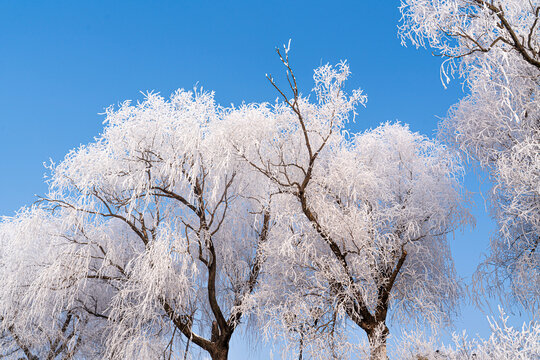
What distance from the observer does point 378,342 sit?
8531 millimetres

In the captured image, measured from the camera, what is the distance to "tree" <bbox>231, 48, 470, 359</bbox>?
8.64 m

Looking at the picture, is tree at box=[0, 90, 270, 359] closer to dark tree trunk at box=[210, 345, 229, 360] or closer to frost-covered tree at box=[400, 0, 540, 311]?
dark tree trunk at box=[210, 345, 229, 360]

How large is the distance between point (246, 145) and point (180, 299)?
3195 millimetres

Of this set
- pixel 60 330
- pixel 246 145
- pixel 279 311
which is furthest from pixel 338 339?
pixel 60 330

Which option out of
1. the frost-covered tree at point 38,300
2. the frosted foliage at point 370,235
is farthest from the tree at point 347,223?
the frost-covered tree at point 38,300

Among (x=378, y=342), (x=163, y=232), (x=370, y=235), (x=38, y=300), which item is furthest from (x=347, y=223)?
(x=38, y=300)

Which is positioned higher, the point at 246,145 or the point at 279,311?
the point at 246,145

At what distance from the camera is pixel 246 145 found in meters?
9.54

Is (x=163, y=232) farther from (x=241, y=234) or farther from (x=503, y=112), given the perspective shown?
(x=503, y=112)

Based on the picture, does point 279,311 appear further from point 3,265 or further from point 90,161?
point 3,265

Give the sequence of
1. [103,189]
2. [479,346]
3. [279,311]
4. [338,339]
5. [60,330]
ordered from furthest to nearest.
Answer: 1. [60,330]
2. [103,189]
3. [279,311]
4. [338,339]
5. [479,346]

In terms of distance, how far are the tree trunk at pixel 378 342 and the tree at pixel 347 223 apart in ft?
0.08

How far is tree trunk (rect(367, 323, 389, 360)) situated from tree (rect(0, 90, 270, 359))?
8.38ft

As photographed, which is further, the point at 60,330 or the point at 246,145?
the point at 60,330
